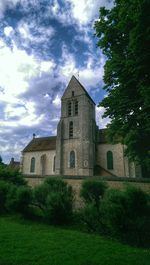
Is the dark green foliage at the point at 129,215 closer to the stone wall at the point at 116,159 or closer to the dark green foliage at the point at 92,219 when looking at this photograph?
the dark green foliage at the point at 92,219

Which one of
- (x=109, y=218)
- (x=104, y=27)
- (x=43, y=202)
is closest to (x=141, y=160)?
(x=109, y=218)

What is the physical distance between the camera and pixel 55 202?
480 inches

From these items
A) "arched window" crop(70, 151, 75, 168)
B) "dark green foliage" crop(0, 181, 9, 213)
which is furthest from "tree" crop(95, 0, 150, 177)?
"arched window" crop(70, 151, 75, 168)

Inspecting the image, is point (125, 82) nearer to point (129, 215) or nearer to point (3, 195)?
point (129, 215)

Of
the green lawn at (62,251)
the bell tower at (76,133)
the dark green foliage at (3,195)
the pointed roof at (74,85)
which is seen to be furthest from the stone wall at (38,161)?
the green lawn at (62,251)

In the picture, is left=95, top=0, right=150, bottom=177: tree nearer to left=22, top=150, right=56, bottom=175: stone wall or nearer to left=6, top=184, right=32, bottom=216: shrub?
left=6, top=184, right=32, bottom=216: shrub

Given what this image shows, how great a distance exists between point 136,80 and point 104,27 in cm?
371

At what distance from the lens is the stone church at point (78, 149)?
31438mm

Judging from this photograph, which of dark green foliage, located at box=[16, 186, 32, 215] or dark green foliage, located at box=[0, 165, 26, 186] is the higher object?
dark green foliage, located at box=[0, 165, 26, 186]

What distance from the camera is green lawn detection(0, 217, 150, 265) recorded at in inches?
253

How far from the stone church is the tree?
15.9 meters

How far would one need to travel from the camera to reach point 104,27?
12211 millimetres

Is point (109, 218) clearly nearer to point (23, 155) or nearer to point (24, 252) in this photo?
point (24, 252)

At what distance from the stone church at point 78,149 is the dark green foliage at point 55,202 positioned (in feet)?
52.7
